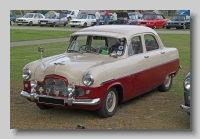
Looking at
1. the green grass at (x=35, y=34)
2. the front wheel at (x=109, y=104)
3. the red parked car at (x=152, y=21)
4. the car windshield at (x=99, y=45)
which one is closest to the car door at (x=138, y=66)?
the car windshield at (x=99, y=45)

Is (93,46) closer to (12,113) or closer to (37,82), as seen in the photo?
(37,82)

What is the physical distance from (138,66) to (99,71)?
4.30 feet

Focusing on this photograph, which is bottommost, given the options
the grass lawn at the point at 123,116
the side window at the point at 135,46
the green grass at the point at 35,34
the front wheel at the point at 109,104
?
the grass lawn at the point at 123,116

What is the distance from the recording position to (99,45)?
7367 millimetres

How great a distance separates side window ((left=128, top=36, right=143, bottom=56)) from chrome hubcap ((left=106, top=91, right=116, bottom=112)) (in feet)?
3.36

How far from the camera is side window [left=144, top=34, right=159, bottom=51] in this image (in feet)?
26.2

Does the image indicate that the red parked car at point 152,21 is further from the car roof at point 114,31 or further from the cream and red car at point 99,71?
the car roof at point 114,31

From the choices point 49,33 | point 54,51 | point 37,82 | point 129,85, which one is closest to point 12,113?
point 37,82

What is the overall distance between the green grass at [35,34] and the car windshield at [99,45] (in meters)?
12.0

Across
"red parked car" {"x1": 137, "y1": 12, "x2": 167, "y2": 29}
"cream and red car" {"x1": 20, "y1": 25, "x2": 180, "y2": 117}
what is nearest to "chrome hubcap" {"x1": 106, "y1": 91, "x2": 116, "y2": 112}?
"cream and red car" {"x1": 20, "y1": 25, "x2": 180, "y2": 117}

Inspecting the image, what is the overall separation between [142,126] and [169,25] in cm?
1855

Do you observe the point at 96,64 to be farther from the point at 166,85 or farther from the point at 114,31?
the point at 166,85

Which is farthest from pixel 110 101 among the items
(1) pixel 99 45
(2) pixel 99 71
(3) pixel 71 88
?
(1) pixel 99 45

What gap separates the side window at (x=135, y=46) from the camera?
7343mm
